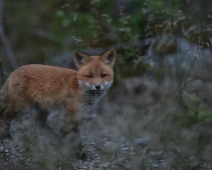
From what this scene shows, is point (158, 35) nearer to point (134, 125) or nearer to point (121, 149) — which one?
point (134, 125)

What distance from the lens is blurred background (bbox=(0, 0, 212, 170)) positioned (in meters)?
5.57

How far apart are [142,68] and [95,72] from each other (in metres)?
2.76

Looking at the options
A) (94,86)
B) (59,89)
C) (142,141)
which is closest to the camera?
(94,86)

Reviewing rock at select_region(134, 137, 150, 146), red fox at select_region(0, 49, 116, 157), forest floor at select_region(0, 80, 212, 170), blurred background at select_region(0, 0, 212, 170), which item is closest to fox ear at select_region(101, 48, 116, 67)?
red fox at select_region(0, 49, 116, 157)

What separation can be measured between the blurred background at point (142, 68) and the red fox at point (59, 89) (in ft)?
1.87

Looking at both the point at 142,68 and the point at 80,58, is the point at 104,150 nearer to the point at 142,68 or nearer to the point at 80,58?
the point at 80,58

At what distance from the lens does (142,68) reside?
839cm

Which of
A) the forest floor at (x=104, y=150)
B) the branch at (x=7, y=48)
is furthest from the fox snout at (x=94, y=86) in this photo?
the branch at (x=7, y=48)

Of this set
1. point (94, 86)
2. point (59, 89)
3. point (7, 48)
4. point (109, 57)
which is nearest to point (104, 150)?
point (94, 86)

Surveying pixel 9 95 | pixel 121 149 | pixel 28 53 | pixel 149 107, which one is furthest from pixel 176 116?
pixel 28 53

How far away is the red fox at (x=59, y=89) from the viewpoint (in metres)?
5.77

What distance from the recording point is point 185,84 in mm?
6039

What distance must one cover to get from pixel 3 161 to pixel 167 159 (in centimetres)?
183

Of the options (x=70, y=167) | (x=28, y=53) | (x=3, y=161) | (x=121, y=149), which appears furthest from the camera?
(x=28, y=53)
